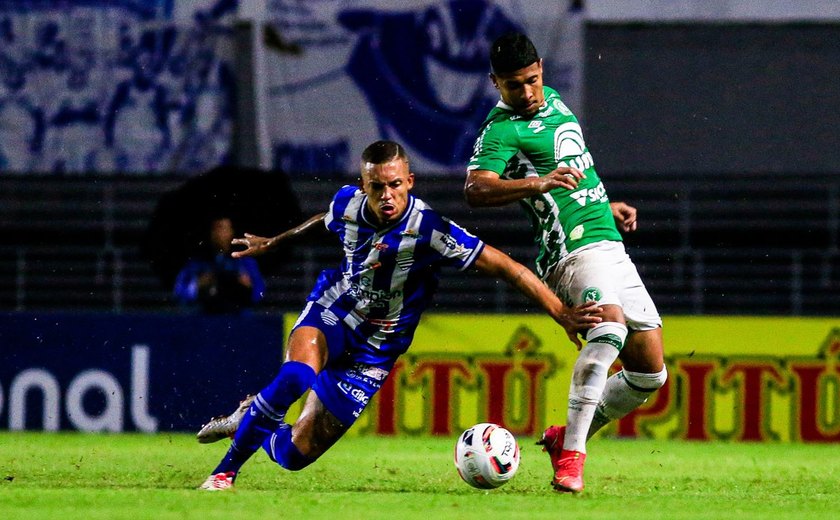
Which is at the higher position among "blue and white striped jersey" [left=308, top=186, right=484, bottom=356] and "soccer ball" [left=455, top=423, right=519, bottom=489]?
"blue and white striped jersey" [left=308, top=186, right=484, bottom=356]

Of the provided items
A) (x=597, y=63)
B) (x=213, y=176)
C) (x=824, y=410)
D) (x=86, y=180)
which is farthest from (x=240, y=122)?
(x=824, y=410)

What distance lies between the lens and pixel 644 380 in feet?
24.3

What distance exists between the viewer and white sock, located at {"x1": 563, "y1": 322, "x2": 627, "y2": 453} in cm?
695

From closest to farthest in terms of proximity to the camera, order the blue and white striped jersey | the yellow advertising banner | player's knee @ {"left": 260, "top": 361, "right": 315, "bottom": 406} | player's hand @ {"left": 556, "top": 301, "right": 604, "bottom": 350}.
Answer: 1. player's knee @ {"left": 260, "top": 361, "right": 315, "bottom": 406}
2. player's hand @ {"left": 556, "top": 301, "right": 604, "bottom": 350}
3. the blue and white striped jersey
4. the yellow advertising banner

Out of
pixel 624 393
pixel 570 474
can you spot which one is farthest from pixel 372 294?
pixel 624 393

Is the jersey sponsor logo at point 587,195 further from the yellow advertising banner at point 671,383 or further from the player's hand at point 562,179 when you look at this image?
the yellow advertising banner at point 671,383

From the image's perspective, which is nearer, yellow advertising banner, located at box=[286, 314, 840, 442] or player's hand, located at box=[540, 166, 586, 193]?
player's hand, located at box=[540, 166, 586, 193]

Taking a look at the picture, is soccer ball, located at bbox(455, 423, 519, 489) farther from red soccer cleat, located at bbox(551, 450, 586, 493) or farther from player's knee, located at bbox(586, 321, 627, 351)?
player's knee, located at bbox(586, 321, 627, 351)

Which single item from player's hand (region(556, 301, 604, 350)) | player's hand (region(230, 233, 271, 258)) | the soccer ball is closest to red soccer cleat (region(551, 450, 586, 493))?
the soccer ball

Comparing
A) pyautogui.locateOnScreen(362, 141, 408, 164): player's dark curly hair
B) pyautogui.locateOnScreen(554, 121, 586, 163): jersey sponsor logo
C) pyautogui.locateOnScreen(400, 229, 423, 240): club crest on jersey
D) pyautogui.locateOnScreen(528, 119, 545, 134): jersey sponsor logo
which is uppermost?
pyautogui.locateOnScreen(528, 119, 545, 134): jersey sponsor logo

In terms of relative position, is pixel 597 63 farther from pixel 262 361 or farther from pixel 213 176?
pixel 262 361

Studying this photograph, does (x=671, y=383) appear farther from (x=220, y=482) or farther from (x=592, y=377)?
(x=220, y=482)

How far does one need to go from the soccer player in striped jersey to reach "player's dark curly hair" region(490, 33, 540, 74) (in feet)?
2.06

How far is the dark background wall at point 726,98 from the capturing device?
15.8 m
